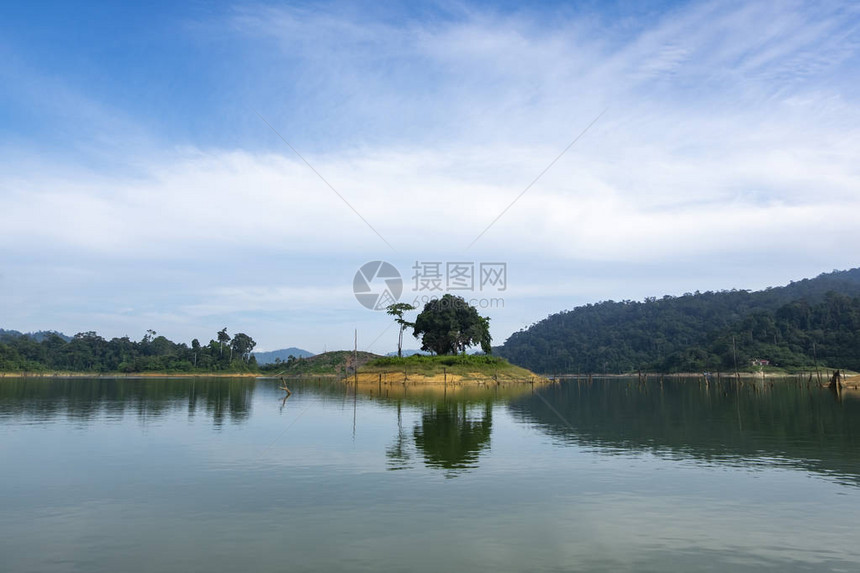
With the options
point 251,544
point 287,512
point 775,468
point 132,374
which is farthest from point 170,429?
point 132,374

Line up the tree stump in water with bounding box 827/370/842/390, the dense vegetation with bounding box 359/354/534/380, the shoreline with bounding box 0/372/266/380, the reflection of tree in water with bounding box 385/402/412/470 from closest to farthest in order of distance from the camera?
the reflection of tree in water with bounding box 385/402/412/470
the tree stump in water with bounding box 827/370/842/390
the dense vegetation with bounding box 359/354/534/380
the shoreline with bounding box 0/372/266/380

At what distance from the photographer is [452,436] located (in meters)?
36.3

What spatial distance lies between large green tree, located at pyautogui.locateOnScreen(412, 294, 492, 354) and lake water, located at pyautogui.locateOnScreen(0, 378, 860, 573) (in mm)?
88725

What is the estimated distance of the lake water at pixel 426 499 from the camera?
14039mm

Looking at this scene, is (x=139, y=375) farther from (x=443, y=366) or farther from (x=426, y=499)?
(x=426, y=499)

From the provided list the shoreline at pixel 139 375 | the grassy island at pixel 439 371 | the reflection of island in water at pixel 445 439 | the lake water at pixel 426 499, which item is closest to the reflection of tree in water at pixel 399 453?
the reflection of island in water at pixel 445 439

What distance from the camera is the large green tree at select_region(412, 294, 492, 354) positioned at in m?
129

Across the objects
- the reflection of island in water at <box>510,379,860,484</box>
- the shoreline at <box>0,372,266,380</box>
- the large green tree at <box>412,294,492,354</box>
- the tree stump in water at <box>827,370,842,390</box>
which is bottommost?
the shoreline at <box>0,372,266,380</box>

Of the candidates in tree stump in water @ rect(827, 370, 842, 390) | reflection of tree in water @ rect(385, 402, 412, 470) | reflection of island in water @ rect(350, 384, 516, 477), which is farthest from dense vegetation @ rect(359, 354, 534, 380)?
reflection of tree in water @ rect(385, 402, 412, 470)

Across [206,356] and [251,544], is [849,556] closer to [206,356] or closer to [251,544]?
[251,544]

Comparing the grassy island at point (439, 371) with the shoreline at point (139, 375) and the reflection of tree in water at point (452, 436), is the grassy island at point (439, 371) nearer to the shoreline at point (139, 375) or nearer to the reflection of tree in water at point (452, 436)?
the reflection of tree in water at point (452, 436)

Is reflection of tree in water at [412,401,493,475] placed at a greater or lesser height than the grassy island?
lesser

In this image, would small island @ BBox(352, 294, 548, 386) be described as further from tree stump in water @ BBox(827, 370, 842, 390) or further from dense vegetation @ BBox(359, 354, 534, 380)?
tree stump in water @ BBox(827, 370, 842, 390)

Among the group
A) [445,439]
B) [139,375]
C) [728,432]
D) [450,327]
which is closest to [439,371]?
[450,327]
